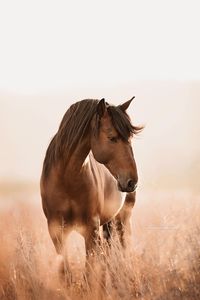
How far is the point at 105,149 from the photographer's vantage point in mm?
5059

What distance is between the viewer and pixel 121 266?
504 cm

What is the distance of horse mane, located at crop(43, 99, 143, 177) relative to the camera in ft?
16.6

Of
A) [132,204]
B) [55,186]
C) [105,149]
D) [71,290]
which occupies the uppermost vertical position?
[105,149]

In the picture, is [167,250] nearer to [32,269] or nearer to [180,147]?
[32,269]

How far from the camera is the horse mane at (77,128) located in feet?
16.6

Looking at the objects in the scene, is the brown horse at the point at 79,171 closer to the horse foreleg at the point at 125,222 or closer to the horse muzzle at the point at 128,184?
the horse muzzle at the point at 128,184

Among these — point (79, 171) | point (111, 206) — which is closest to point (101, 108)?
point (79, 171)

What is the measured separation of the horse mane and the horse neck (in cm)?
4

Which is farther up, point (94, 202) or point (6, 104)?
point (6, 104)

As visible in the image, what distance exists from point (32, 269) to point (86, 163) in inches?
43.7

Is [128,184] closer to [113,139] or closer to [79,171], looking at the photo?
[113,139]

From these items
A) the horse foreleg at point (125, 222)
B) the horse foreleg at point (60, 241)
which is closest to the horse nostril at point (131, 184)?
the horse foreleg at point (60, 241)

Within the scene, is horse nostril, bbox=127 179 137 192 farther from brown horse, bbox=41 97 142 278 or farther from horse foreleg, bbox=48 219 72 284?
horse foreleg, bbox=48 219 72 284

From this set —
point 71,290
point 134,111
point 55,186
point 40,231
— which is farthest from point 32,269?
point 134,111
